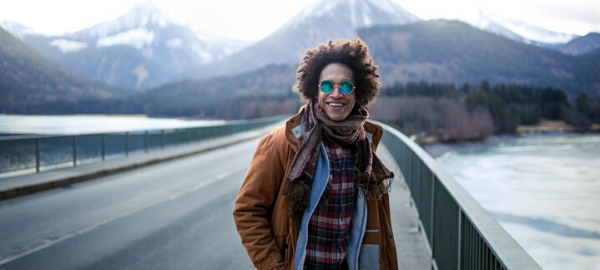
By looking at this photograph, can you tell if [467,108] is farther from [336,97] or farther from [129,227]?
[336,97]

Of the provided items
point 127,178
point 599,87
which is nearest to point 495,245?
point 127,178

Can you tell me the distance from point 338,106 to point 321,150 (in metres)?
0.24

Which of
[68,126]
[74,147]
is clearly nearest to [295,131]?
[74,147]

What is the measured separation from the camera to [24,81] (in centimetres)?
8794

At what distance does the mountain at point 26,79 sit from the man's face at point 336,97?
71.4 metres

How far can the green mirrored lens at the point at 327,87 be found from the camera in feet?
8.38

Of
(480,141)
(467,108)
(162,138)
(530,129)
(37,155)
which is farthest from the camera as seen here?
(467,108)

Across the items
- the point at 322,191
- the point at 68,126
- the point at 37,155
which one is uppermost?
the point at 322,191

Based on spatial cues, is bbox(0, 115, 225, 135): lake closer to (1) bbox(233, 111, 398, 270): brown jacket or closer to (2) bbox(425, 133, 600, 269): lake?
(2) bbox(425, 133, 600, 269): lake

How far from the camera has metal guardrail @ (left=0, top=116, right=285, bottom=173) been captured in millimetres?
13375

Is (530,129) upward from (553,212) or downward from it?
upward

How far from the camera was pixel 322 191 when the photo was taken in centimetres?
237

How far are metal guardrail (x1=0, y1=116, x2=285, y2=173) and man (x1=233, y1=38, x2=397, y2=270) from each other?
1270 centimetres

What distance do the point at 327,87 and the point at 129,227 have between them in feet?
19.8
